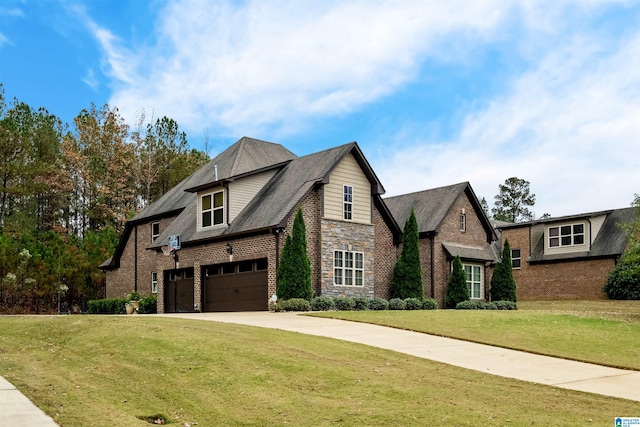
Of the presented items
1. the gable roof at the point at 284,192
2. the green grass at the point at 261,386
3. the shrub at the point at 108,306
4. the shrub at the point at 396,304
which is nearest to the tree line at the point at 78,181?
the shrub at the point at 108,306

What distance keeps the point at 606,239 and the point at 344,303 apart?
20.4m

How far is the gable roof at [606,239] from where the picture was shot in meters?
40.2

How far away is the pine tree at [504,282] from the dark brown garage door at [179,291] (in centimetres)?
1553

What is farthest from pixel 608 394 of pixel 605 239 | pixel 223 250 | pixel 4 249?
pixel 4 249

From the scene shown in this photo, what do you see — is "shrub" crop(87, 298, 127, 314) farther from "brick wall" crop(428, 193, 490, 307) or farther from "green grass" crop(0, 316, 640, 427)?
"green grass" crop(0, 316, 640, 427)

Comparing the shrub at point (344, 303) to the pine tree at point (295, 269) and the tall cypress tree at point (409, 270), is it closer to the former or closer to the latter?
the pine tree at point (295, 269)

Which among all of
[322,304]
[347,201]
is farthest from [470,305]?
[322,304]

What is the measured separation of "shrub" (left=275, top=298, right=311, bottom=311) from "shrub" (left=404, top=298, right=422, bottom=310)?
543 centimetres

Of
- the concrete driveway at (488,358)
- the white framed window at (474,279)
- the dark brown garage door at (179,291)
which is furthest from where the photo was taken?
the white framed window at (474,279)

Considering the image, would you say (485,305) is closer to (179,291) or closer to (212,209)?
(212,209)

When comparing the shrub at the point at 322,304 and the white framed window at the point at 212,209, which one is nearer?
the shrub at the point at 322,304

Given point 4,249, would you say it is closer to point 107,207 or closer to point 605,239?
point 107,207

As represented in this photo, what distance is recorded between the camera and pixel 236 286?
3034 centimetres

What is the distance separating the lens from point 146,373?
12.4 metres
